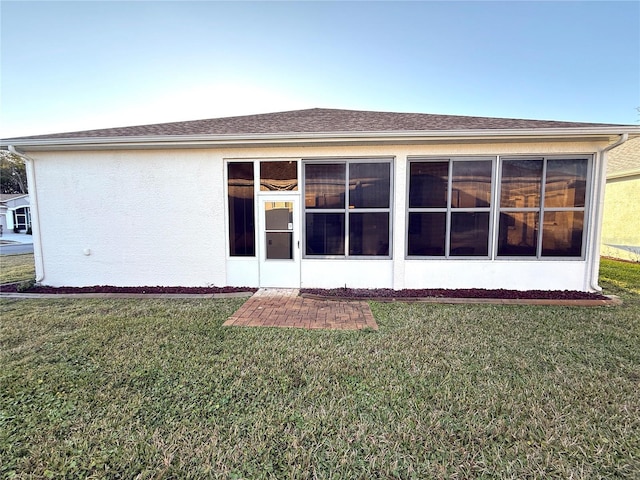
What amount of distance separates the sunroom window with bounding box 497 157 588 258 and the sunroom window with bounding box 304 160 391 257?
2638 mm

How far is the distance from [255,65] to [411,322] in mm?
11117

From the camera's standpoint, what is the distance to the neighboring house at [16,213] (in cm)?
2916

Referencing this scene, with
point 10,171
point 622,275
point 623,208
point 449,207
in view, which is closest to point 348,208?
point 449,207

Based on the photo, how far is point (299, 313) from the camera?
4992 mm

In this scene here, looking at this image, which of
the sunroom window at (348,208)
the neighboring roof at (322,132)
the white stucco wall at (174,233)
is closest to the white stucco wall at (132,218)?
the white stucco wall at (174,233)

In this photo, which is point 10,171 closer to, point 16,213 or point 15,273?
point 16,213

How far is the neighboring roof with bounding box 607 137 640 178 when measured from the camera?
1019cm

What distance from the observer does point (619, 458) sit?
198cm

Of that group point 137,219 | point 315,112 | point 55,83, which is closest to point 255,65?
point 315,112

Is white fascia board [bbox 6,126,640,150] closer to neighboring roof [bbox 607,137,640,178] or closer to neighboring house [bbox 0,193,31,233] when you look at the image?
neighboring roof [bbox 607,137,640,178]

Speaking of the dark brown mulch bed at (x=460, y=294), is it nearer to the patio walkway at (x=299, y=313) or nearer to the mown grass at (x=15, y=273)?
the patio walkway at (x=299, y=313)

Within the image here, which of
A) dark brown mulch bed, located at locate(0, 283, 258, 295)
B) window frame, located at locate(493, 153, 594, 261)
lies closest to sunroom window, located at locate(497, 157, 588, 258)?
window frame, located at locate(493, 153, 594, 261)

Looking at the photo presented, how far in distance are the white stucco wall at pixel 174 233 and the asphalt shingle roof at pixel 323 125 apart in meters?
0.42

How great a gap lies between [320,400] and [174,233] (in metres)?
5.43
